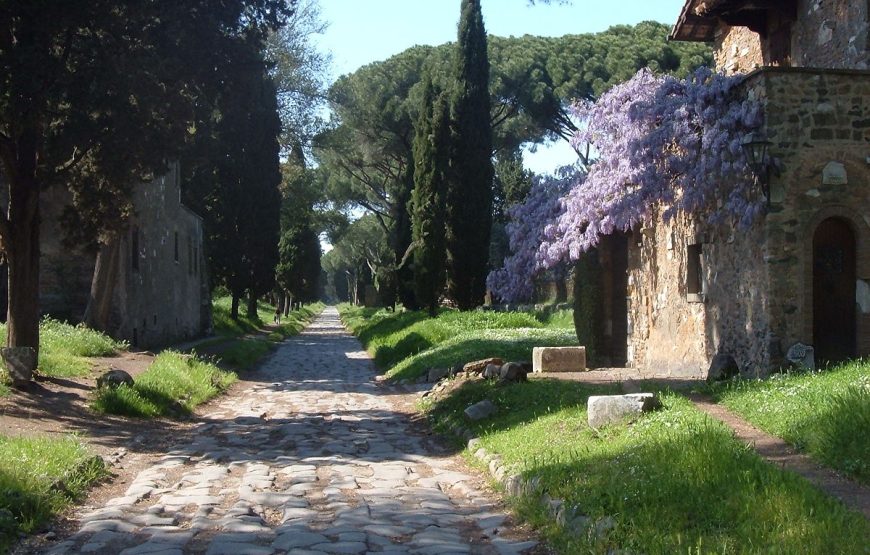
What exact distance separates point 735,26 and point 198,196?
1000 inches

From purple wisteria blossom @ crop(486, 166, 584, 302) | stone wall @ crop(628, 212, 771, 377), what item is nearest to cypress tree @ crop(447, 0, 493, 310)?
purple wisteria blossom @ crop(486, 166, 584, 302)

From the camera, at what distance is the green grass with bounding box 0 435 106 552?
275 inches

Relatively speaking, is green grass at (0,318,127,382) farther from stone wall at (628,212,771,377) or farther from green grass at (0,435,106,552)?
stone wall at (628,212,771,377)

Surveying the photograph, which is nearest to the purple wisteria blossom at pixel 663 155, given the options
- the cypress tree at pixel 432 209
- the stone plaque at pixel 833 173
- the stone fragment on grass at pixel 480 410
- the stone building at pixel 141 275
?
the stone plaque at pixel 833 173

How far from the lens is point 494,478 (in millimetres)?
9195

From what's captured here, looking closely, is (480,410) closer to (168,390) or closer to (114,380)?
(168,390)

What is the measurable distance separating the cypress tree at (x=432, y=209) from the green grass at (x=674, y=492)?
22.0 meters

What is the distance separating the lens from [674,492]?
251 inches

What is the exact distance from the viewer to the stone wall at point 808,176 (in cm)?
1229

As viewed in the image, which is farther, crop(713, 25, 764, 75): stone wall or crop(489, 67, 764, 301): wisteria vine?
crop(713, 25, 764, 75): stone wall

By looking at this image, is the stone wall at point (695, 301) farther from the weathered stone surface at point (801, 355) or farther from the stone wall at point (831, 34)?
the stone wall at point (831, 34)

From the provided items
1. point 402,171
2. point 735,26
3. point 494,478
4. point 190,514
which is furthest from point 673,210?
point 402,171

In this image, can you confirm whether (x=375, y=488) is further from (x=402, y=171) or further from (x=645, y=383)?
(x=402, y=171)

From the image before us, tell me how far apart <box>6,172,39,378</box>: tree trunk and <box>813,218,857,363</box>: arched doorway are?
1167cm
